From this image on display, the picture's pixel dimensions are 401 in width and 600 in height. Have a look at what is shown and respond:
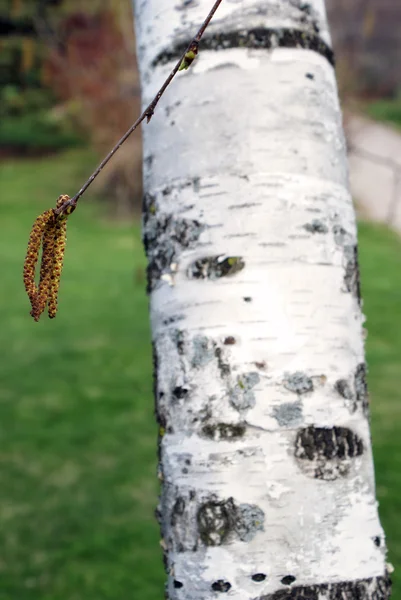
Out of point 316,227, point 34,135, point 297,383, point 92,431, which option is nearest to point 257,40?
point 316,227

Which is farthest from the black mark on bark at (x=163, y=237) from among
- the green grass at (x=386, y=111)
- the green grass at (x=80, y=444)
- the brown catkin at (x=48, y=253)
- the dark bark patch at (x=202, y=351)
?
the green grass at (x=386, y=111)

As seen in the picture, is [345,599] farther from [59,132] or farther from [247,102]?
[59,132]

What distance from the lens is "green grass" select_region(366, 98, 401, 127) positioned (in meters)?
17.6

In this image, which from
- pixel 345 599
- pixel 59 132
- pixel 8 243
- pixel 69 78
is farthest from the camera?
pixel 59 132

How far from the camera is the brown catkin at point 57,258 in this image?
42.3 inches

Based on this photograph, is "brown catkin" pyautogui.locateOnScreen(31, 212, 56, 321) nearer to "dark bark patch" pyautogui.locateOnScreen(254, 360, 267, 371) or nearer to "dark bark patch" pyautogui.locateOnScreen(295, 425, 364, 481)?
"dark bark patch" pyautogui.locateOnScreen(254, 360, 267, 371)

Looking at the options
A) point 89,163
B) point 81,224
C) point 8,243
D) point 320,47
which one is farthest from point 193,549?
point 89,163

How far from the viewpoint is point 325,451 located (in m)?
1.26

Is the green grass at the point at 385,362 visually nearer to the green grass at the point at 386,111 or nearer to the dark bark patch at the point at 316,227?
the dark bark patch at the point at 316,227

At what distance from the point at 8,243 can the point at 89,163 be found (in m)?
5.25

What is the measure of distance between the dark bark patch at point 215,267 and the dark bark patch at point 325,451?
28cm

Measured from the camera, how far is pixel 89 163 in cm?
1597

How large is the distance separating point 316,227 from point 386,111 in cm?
1828

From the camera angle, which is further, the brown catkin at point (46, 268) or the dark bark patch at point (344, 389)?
the dark bark patch at point (344, 389)
